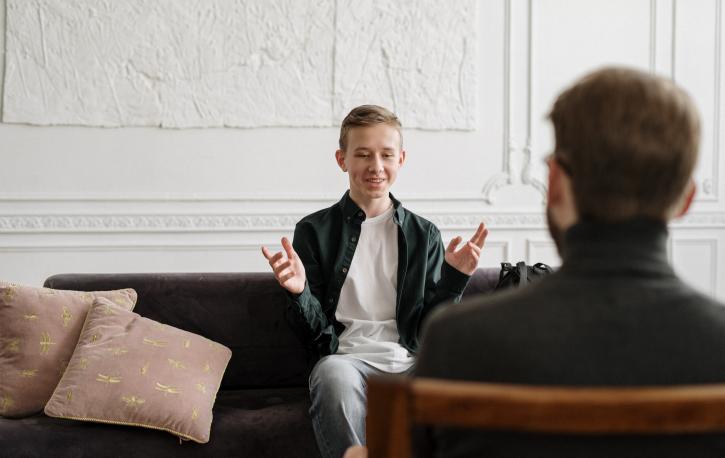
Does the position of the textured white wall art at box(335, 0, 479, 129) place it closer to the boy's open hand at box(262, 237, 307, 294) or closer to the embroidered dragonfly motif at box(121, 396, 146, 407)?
the boy's open hand at box(262, 237, 307, 294)

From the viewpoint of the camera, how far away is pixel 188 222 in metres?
3.80

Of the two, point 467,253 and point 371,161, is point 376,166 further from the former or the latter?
point 467,253

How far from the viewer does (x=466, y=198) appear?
4.01 metres

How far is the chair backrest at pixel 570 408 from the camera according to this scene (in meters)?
0.61

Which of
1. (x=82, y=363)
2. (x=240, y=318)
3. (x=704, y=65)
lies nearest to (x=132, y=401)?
(x=82, y=363)

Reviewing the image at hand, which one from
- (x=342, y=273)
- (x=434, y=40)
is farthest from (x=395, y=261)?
(x=434, y=40)

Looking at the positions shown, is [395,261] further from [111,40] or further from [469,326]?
[111,40]

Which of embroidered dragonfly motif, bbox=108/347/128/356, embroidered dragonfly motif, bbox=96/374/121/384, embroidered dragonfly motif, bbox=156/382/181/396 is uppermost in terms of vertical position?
embroidered dragonfly motif, bbox=108/347/128/356

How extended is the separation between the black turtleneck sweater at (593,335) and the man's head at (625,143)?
1.2 inches

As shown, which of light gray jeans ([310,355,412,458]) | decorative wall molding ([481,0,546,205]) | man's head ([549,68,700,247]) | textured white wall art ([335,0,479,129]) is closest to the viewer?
man's head ([549,68,700,247])

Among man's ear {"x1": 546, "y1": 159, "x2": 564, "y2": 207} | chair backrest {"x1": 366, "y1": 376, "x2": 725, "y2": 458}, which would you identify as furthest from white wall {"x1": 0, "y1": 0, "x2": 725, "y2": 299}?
chair backrest {"x1": 366, "y1": 376, "x2": 725, "y2": 458}

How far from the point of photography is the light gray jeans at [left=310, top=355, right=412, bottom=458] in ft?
5.89

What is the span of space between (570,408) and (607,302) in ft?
0.53

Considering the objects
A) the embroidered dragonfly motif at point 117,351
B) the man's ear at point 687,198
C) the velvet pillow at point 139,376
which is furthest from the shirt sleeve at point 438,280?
the man's ear at point 687,198
